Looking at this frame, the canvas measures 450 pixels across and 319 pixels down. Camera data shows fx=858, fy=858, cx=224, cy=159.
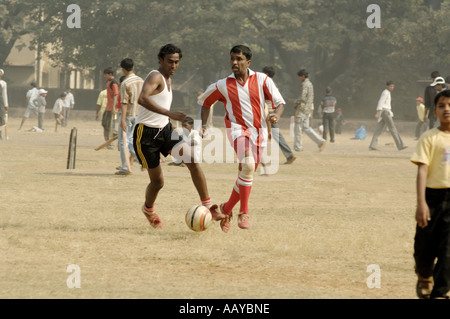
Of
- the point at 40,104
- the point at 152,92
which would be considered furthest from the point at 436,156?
the point at 40,104

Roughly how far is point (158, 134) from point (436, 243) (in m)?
4.00

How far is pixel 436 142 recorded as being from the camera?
5.87 meters

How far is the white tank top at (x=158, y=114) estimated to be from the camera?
9.06 metres

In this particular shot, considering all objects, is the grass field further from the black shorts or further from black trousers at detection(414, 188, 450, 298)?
the black shorts

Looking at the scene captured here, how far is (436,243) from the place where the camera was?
5.96 metres

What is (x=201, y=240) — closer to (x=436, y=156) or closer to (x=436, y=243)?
(x=436, y=243)

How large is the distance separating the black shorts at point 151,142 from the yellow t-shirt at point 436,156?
3.73 metres

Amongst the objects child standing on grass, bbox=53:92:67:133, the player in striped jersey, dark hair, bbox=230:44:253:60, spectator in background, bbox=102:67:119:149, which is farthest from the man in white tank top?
child standing on grass, bbox=53:92:67:133

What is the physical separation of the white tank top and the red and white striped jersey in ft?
1.61

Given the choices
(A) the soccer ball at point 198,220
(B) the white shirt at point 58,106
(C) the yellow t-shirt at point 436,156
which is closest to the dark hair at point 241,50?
(A) the soccer ball at point 198,220

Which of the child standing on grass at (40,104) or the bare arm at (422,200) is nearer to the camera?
the bare arm at (422,200)

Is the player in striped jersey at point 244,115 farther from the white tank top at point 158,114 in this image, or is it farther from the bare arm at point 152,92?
the bare arm at point 152,92
